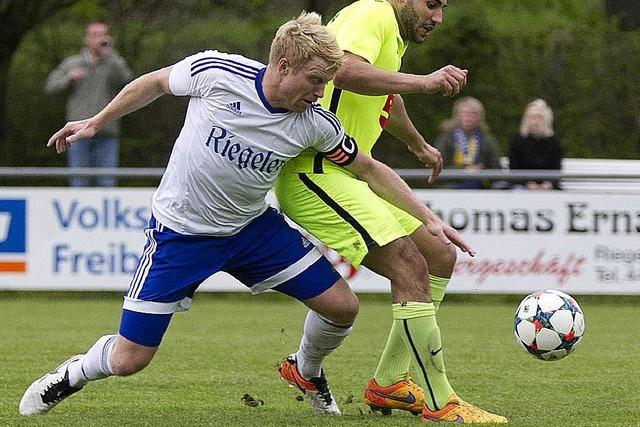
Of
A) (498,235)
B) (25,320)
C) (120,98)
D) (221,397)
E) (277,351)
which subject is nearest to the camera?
(120,98)

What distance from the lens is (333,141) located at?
243 inches

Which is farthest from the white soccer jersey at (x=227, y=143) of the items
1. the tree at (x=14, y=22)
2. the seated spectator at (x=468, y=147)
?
the tree at (x=14, y=22)

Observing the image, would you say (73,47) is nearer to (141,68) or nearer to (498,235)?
(141,68)

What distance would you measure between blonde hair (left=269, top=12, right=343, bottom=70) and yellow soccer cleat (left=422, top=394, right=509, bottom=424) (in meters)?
1.59


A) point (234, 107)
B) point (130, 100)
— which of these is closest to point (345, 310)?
point (234, 107)

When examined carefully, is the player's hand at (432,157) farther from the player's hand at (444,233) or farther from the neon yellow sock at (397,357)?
the player's hand at (444,233)

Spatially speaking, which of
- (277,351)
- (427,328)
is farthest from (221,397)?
(277,351)

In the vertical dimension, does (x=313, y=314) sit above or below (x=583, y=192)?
above

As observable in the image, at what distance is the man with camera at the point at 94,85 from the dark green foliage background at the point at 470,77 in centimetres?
252

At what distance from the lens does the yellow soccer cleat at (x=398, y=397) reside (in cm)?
677

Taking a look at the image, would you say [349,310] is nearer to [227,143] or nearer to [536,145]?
[227,143]

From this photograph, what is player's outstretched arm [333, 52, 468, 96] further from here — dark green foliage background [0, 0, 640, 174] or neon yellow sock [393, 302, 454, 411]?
dark green foliage background [0, 0, 640, 174]

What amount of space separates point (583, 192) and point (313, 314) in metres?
6.88

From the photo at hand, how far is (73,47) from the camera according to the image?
17.8 metres
